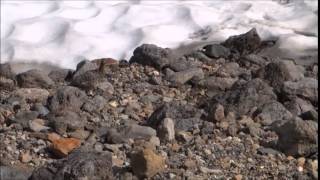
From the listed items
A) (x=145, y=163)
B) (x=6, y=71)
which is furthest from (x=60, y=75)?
(x=145, y=163)

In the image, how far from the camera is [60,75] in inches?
122

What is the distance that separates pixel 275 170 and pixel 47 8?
2.31 meters

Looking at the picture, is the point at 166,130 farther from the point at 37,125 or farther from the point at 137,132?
the point at 37,125

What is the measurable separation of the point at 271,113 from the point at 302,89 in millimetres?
227

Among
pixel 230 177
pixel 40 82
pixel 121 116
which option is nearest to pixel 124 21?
pixel 40 82

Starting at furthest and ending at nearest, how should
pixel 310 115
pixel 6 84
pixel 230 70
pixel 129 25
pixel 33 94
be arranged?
pixel 129 25 < pixel 230 70 < pixel 6 84 < pixel 33 94 < pixel 310 115

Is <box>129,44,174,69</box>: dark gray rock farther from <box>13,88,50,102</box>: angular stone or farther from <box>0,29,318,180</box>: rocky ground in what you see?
<box>13,88,50,102</box>: angular stone

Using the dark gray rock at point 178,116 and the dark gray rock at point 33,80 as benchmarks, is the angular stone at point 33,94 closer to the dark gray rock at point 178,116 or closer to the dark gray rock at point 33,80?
the dark gray rock at point 33,80

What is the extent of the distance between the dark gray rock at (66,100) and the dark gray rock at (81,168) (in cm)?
56

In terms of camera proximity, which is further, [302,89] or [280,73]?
[280,73]

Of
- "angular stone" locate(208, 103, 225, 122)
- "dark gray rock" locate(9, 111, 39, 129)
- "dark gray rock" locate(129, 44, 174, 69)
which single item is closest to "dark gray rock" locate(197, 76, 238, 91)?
"dark gray rock" locate(129, 44, 174, 69)

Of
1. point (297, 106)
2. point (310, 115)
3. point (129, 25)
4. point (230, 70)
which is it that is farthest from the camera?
point (129, 25)

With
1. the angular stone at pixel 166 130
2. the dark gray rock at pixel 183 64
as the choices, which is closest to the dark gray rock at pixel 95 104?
the angular stone at pixel 166 130

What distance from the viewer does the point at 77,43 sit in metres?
3.53
